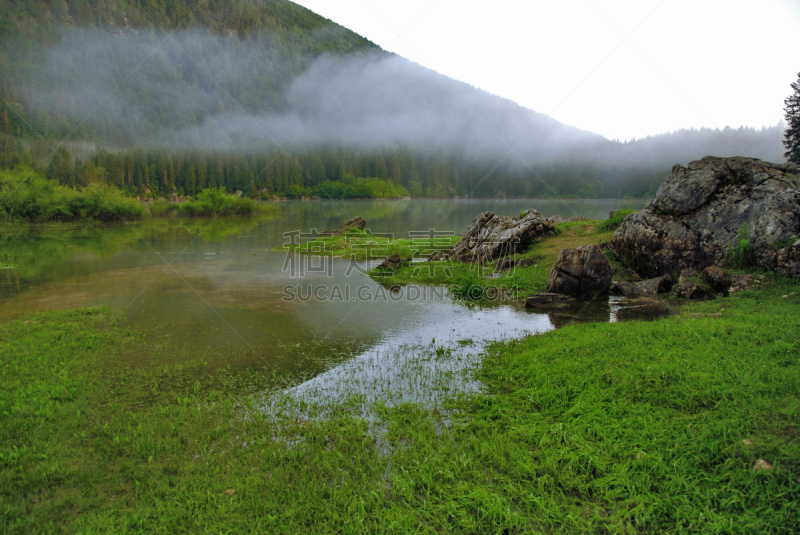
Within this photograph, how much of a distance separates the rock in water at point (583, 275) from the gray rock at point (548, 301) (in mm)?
708

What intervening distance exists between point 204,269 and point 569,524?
2110 cm

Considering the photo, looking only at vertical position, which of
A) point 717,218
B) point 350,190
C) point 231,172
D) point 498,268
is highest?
point 231,172

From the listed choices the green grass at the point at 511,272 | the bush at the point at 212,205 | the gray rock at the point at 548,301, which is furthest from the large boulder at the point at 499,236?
the bush at the point at 212,205

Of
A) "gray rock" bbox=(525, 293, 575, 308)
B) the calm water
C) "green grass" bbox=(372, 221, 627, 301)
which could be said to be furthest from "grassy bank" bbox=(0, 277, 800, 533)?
"green grass" bbox=(372, 221, 627, 301)

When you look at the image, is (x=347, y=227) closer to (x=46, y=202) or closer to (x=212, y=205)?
(x=46, y=202)

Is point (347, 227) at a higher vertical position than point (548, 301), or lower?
higher

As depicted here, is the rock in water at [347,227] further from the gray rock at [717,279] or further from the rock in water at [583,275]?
the gray rock at [717,279]

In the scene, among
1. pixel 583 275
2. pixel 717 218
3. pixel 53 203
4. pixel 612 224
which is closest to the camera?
pixel 717 218

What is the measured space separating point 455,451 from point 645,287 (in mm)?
12441

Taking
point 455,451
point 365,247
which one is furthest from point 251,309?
point 365,247

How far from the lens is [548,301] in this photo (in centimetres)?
1440

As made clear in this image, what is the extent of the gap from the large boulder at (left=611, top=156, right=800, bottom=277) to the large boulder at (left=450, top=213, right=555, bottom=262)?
18.9 feet

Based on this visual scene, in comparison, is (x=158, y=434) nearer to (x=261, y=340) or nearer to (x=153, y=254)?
(x=261, y=340)

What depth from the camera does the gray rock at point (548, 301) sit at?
1427 centimetres
